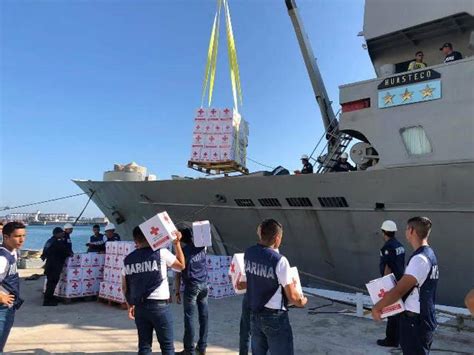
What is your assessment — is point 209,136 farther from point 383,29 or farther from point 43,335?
point 43,335

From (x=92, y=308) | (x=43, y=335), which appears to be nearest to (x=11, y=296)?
(x=43, y=335)

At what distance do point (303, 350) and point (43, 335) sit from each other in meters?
3.51

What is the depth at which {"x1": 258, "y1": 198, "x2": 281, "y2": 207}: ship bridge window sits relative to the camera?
951cm

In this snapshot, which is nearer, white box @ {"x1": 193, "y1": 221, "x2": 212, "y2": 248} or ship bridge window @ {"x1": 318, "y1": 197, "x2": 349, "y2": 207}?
white box @ {"x1": 193, "y1": 221, "x2": 212, "y2": 248}

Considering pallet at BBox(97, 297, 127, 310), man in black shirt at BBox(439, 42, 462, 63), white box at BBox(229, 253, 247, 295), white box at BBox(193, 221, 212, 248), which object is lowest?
pallet at BBox(97, 297, 127, 310)

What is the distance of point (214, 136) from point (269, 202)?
2.11 m

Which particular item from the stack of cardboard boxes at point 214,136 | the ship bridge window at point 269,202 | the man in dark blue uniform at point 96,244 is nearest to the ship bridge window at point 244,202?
the ship bridge window at point 269,202

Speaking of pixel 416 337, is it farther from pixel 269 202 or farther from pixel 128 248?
pixel 269 202

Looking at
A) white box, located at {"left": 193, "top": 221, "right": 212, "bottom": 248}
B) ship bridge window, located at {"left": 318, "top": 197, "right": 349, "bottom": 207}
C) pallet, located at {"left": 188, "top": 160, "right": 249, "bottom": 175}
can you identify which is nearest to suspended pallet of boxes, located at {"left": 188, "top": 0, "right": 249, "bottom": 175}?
pallet, located at {"left": 188, "top": 160, "right": 249, "bottom": 175}

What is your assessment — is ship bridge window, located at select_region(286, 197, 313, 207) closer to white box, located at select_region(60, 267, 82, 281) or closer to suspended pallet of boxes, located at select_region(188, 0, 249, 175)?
suspended pallet of boxes, located at select_region(188, 0, 249, 175)

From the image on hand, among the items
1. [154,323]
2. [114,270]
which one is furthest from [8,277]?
[114,270]

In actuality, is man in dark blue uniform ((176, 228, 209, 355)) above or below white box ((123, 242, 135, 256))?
below

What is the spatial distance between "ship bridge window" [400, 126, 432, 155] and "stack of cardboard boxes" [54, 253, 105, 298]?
250 inches

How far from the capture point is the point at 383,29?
9.05 meters
